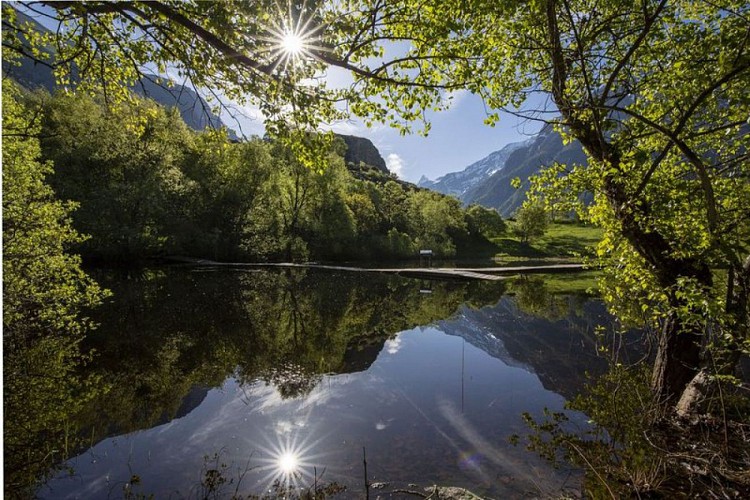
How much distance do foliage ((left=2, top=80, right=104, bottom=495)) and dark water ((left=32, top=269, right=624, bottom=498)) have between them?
510 millimetres

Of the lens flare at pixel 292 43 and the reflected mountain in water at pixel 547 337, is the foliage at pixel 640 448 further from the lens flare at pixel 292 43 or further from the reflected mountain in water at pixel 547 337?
the lens flare at pixel 292 43

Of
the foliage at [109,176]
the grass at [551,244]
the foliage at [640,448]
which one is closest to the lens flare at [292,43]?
the foliage at [640,448]

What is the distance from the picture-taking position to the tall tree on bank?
5441 mm

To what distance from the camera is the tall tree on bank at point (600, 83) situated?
544 cm

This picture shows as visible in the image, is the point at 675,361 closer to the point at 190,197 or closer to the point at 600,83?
the point at 600,83

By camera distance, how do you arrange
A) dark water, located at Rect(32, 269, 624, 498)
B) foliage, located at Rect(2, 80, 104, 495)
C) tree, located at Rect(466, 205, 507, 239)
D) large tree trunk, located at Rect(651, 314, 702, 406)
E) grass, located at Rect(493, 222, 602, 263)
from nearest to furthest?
dark water, located at Rect(32, 269, 624, 498), foliage, located at Rect(2, 80, 104, 495), large tree trunk, located at Rect(651, 314, 702, 406), grass, located at Rect(493, 222, 602, 263), tree, located at Rect(466, 205, 507, 239)

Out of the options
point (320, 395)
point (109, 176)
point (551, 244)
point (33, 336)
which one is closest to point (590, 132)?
point (320, 395)

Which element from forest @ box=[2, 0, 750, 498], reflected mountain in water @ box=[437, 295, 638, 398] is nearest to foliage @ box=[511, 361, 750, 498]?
forest @ box=[2, 0, 750, 498]

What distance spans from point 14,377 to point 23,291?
284cm

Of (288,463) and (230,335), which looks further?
(230,335)

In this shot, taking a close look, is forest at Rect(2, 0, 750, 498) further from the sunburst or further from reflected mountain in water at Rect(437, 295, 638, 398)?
reflected mountain in water at Rect(437, 295, 638, 398)

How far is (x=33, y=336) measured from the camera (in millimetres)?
11828

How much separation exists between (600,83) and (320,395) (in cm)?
896

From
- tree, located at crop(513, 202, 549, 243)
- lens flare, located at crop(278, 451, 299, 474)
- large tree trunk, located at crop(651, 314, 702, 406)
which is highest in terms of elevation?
tree, located at crop(513, 202, 549, 243)
